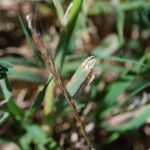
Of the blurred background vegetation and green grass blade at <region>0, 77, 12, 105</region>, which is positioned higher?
green grass blade at <region>0, 77, 12, 105</region>

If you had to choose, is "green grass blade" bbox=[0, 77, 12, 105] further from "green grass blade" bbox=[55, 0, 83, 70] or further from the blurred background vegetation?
"green grass blade" bbox=[55, 0, 83, 70]

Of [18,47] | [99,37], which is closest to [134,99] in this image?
[99,37]

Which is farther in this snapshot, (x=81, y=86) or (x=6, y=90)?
(x=6, y=90)

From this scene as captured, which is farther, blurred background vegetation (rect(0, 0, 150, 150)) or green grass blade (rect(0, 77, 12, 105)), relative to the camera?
blurred background vegetation (rect(0, 0, 150, 150))

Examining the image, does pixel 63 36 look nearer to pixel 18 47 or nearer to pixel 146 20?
pixel 146 20

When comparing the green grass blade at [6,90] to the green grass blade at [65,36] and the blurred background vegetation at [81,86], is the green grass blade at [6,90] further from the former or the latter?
the green grass blade at [65,36]

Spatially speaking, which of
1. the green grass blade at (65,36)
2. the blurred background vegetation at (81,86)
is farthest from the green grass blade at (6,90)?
the green grass blade at (65,36)

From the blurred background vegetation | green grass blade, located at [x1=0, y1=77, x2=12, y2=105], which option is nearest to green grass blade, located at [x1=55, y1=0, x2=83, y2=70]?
the blurred background vegetation

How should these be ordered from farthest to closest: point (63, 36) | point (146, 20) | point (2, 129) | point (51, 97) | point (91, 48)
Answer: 1. point (91, 48)
2. point (146, 20)
3. point (2, 129)
4. point (51, 97)
5. point (63, 36)
